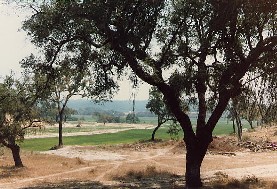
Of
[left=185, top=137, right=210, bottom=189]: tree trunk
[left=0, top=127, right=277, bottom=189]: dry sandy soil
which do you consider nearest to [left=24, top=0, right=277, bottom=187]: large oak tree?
[left=185, top=137, right=210, bottom=189]: tree trunk

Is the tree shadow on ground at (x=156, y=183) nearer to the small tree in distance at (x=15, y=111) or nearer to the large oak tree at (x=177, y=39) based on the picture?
the large oak tree at (x=177, y=39)

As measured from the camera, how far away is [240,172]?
36344 mm

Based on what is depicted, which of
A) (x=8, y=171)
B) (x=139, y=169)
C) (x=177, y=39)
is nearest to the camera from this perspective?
(x=177, y=39)

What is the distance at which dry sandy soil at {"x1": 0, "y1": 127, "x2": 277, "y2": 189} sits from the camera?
3275cm

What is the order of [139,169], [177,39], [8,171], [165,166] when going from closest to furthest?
[177,39] < [139,169] < [8,171] < [165,166]

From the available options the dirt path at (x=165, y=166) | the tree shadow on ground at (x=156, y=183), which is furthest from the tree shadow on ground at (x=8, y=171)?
the tree shadow on ground at (x=156, y=183)

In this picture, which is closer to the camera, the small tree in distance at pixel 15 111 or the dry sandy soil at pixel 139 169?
the dry sandy soil at pixel 139 169

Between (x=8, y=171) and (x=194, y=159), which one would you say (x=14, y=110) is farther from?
(x=194, y=159)

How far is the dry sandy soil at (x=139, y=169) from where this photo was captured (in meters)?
32.8

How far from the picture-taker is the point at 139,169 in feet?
134

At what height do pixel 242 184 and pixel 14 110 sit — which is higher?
pixel 14 110

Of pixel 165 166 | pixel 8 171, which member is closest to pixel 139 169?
pixel 165 166

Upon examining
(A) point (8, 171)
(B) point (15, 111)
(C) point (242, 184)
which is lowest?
(A) point (8, 171)

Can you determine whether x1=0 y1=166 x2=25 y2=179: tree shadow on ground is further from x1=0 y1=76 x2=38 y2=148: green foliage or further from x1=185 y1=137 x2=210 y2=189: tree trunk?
x1=185 y1=137 x2=210 y2=189: tree trunk
